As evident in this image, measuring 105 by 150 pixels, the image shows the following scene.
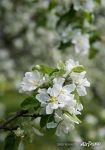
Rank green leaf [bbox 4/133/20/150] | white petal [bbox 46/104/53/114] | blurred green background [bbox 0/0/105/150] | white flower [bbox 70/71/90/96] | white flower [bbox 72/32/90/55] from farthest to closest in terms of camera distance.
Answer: blurred green background [bbox 0/0/105/150] → white flower [bbox 72/32/90/55] → green leaf [bbox 4/133/20/150] → white flower [bbox 70/71/90/96] → white petal [bbox 46/104/53/114]

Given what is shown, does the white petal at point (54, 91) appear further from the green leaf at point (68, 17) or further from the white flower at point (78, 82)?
the green leaf at point (68, 17)

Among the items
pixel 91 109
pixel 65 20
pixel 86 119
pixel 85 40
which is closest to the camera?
pixel 85 40

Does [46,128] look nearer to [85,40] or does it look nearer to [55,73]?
[55,73]

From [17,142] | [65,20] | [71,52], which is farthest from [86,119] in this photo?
[17,142]

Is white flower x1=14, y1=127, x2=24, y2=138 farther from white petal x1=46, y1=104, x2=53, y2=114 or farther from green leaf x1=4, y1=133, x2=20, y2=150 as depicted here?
white petal x1=46, y1=104, x2=53, y2=114

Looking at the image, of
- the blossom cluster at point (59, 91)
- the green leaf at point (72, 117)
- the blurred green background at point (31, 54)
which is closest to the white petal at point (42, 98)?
the blossom cluster at point (59, 91)

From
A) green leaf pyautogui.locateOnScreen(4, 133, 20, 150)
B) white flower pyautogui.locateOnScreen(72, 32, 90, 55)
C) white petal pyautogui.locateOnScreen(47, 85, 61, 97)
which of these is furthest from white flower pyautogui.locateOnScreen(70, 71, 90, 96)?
white flower pyautogui.locateOnScreen(72, 32, 90, 55)

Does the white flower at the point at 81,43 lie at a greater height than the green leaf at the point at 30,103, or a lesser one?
greater

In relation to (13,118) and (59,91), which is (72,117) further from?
(13,118)
